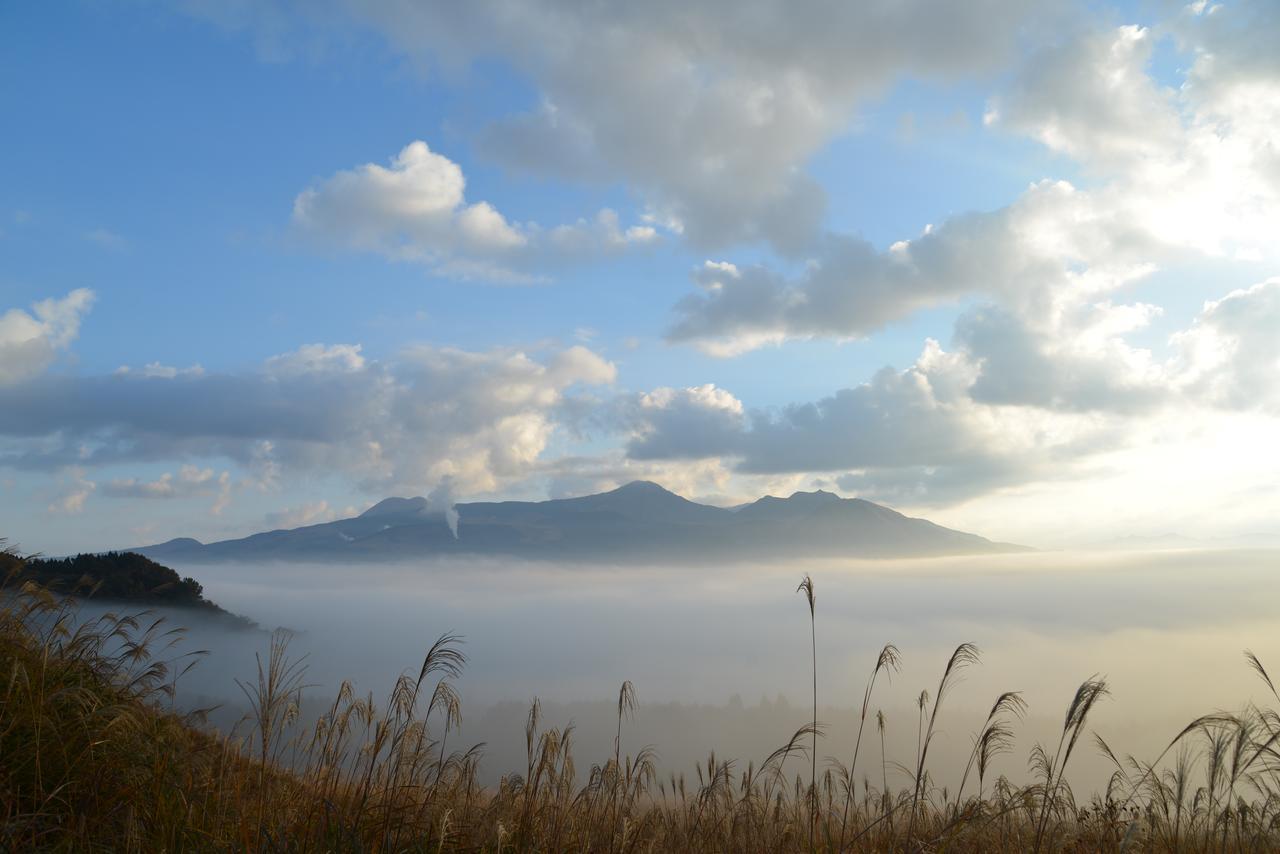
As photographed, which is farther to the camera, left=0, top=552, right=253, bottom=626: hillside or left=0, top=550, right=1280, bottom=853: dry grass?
left=0, top=552, right=253, bottom=626: hillside

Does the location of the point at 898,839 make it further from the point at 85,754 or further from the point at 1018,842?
the point at 85,754

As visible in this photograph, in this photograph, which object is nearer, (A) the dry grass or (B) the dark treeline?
(A) the dry grass

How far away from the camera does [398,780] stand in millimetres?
6312

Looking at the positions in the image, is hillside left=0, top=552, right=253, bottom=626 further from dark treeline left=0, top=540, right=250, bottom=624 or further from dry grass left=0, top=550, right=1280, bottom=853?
dry grass left=0, top=550, right=1280, bottom=853

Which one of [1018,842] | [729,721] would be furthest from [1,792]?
[729,721]

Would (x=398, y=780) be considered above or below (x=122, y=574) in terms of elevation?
above

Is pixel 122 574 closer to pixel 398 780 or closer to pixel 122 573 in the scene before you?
pixel 122 573

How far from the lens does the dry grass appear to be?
5.12 meters

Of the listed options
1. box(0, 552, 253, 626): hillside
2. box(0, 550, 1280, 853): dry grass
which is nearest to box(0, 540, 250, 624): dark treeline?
box(0, 552, 253, 626): hillside

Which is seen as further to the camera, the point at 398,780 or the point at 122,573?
the point at 122,573

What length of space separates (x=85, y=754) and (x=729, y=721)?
20733 centimetres

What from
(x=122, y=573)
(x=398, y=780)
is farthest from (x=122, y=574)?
(x=398, y=780)

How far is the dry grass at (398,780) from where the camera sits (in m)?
5.12

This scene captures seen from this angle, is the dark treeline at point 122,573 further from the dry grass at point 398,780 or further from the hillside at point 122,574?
the dry grass at point 398,780
